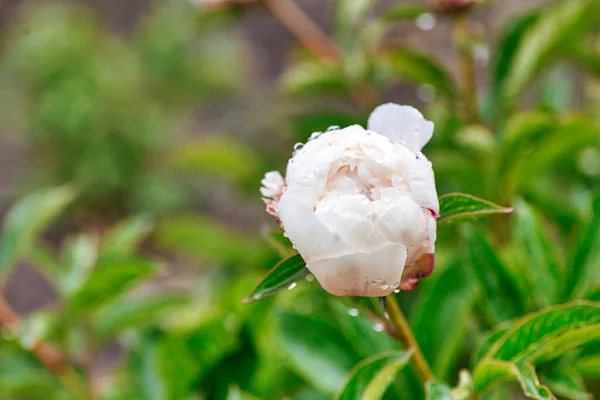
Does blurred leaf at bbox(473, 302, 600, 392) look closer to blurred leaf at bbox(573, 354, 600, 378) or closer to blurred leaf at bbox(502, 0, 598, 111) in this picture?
blurred leaf at bbox(573, 354, 600, 378)

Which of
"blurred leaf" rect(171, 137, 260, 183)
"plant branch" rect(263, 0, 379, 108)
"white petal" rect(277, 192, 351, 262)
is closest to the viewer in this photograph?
"white petal" rect(277, 192, 351, 262)

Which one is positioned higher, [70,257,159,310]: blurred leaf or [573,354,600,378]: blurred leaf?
[573,354,600,378]: blurred leaf

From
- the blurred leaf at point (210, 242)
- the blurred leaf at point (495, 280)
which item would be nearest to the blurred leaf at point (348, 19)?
the blurred leaf at point (210, 242)

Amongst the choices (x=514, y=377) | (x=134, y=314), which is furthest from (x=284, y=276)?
(x=134, y=314)

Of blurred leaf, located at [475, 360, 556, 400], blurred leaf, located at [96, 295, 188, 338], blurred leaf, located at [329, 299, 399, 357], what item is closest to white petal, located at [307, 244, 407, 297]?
blurred leaf, located at [475, 360, 556, 400]

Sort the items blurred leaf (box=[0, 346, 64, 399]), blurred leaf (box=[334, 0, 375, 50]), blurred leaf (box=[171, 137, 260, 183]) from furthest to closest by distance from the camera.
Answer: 1. blurred leaf (box=[171, 137, 260, 183])
2. blurred leaf (box=[334, 0, 375, 50])
3. blurred leaf (box=[0, 346, 64, 399])

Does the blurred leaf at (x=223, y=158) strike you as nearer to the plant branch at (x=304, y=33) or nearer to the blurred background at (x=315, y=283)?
the blurred background at (x=315, y=283)

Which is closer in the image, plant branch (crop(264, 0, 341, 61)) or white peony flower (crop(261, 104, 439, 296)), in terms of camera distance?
white peony flower (crop(261, 104, 439, 296))
